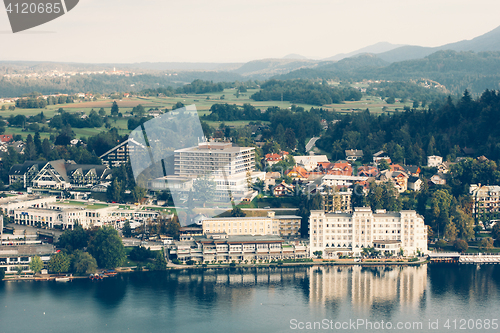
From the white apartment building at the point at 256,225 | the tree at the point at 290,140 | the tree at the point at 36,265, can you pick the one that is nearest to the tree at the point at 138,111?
the tree at the point at 290,140

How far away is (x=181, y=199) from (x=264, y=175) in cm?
311

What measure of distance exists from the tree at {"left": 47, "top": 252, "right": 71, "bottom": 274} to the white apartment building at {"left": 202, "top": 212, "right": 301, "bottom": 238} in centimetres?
341

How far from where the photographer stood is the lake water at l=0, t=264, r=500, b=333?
13.9 meters

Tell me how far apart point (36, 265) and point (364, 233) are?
740 cm

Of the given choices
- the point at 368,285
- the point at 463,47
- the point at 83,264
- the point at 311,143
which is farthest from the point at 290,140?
the point at 463,47

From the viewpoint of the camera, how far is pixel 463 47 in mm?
94500

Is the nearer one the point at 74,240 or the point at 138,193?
the point at 74,240

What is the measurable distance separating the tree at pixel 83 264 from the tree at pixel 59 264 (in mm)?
127

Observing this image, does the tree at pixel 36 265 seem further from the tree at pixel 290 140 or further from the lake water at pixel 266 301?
the tree at pixel 290 140

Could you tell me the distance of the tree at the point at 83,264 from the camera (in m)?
16.5

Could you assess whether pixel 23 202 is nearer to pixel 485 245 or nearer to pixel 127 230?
pixel 127 230

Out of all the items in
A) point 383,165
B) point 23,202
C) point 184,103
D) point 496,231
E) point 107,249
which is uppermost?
point 184,103

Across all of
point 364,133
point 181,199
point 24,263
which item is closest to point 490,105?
point 364,133

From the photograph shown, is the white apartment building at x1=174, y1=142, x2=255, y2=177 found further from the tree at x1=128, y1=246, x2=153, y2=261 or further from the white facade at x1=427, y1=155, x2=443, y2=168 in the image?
the white facade at x1=427, y1=155, x2=443, y2=168
